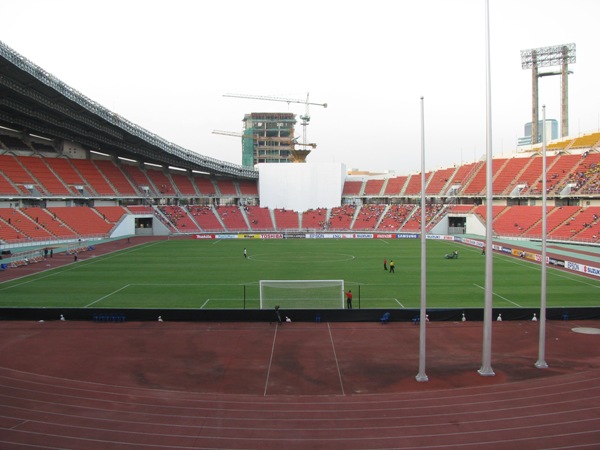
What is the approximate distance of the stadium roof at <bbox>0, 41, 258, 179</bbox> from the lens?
45144mm

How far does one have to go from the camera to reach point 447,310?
23.6 meters

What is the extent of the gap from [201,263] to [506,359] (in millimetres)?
31600

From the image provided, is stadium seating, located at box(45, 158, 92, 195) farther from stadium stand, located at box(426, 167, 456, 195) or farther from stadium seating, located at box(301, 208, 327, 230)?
stadium stand, located at box(426, 167, 456, 195)

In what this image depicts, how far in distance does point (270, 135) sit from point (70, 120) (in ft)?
343

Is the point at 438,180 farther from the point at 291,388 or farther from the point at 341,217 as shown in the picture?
the point at 291,388

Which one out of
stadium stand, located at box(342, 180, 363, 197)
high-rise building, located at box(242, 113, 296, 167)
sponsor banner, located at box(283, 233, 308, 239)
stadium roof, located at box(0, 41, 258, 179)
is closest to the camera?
stadium roof, located at box(0, 41, 258, 179)

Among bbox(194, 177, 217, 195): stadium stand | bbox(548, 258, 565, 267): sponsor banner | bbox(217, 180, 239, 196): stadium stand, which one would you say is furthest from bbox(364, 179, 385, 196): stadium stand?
bbox(548, 258, 565, 267): sponsor banner

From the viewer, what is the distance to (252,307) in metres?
26.8

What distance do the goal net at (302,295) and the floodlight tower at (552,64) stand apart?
232 feet

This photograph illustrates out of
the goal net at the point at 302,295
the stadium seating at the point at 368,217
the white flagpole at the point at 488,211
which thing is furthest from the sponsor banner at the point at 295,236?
the white flagpole at the point at 488,211

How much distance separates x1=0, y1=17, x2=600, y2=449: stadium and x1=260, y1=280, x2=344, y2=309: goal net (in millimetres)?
197

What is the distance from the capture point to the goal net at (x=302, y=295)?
25625 mm

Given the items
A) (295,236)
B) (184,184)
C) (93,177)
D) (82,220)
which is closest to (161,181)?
(184,184)

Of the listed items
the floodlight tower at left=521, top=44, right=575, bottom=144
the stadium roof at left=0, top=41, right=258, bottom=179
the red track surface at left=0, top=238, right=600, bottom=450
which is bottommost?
the red track surface at left=0, top=238, right=600, bottom=450
